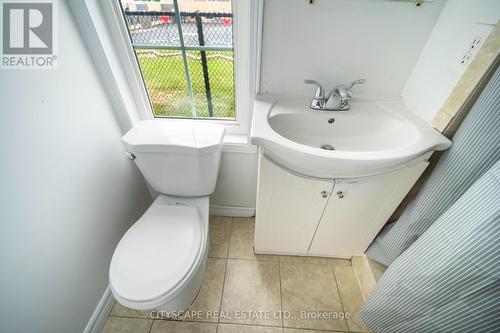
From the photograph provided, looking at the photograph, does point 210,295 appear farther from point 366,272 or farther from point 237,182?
point 366,272

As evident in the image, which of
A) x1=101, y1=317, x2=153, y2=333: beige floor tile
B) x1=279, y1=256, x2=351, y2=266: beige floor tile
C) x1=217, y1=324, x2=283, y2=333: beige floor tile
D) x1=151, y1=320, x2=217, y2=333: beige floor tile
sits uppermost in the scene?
x1=279, y1=256, x2=351, y2=266: beige floor tile

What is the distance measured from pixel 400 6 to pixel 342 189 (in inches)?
28.2

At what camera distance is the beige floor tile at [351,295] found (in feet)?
3.17

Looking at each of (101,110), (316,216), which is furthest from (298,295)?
(101,110)

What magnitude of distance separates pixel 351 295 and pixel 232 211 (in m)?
0.85

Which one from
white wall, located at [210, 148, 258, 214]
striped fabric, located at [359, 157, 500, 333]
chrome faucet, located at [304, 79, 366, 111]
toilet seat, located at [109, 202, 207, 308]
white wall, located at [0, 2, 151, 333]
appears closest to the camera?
striped fabric, located at [359, 157, 500, 333]

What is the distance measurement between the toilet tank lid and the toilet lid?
32cm

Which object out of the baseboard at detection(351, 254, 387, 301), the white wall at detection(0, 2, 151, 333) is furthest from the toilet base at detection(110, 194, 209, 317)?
the baseboard at detection(351, 254, 387, 301)

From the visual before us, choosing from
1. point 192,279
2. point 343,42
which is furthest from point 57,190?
point 343,42

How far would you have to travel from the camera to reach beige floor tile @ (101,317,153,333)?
926mm

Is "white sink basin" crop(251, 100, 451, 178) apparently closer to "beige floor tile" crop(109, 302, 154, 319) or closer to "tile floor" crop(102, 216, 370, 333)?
"tile floor" crop(102, 216, 370, 333)

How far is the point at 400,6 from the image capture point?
0.73m

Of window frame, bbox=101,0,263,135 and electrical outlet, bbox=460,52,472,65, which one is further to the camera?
window frame, bbox=101,0,263,135

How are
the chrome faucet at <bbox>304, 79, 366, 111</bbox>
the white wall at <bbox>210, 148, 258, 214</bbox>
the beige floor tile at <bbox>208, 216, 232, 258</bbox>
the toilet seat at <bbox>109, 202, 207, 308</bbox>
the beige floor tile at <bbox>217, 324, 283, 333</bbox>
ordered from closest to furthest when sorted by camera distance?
the toilet seat at <bbox>109, 202, 207, 308</bbox>, the chrome faucet at <bbox>304, 79, 366, 111</bbox>, the beige floor tile at <bbox>217, 324, 283, 333</bbox>, the white wall at <bbox>210, 148, 258, 214</bbox>, the beige floor tile at <bbox>208, 216, 232, 258</bbox>
